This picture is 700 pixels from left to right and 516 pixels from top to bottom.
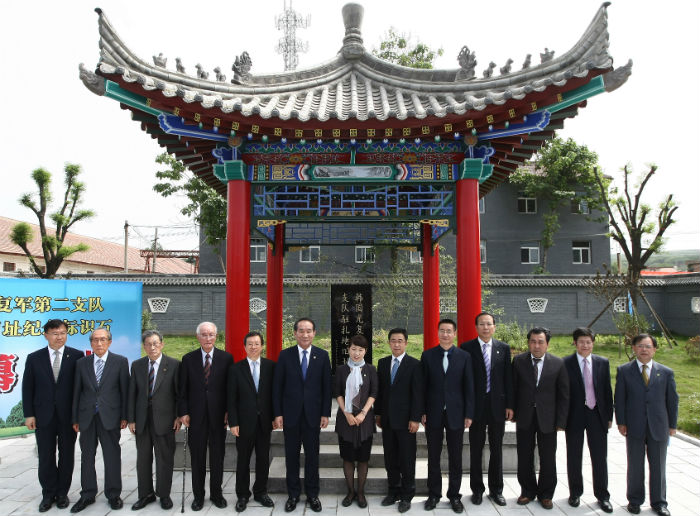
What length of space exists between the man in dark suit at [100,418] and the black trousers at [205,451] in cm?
72

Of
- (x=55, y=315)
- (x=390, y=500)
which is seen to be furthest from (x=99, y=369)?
(x=390, y=500)

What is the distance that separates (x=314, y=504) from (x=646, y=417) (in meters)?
3.06

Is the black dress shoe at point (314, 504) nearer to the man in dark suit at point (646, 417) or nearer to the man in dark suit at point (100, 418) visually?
the man in dark suit at point (100, 418)

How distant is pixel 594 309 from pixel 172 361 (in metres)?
18.6

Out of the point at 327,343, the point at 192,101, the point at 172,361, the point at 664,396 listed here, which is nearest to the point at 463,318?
the point at 664,396

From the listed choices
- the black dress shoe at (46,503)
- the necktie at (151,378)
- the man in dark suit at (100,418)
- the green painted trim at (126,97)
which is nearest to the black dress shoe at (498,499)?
the necktie at (151,378)

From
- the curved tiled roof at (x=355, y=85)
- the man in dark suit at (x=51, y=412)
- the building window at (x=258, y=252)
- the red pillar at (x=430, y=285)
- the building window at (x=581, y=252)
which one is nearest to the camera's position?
the man in dark suit at (x=51, y=412)

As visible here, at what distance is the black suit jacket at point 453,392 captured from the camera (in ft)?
14.3

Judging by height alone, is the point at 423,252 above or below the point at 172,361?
above

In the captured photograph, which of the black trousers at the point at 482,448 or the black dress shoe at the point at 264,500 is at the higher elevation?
the black trousers at the point at 482,448

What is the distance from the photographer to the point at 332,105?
227 inches

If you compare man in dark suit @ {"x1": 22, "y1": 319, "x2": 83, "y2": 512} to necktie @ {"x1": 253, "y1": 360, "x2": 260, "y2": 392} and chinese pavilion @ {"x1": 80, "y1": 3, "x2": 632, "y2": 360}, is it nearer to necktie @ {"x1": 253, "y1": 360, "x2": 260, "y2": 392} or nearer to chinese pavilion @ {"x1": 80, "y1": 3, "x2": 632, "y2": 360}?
chinese pavilion @ {"x1": 80, "y1": 3, "x2": 632, "y2": 360}

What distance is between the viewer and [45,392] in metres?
4.48

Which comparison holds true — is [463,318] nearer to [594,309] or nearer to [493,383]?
[493,383]
